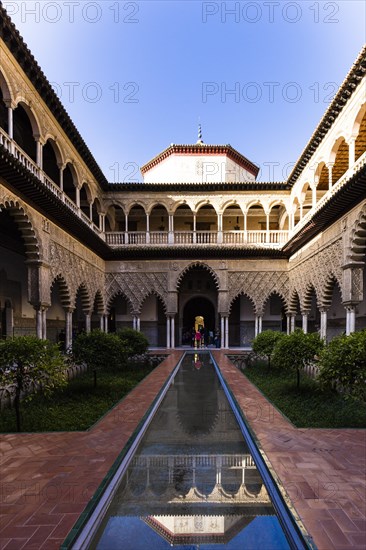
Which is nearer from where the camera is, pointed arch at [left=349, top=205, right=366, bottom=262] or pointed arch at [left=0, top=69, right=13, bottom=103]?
pointed arch at [left=0, top=69, right=13, bottom=103]

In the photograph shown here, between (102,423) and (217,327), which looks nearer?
(102,423)

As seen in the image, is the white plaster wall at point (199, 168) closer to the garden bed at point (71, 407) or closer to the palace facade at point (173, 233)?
the palace facade at point (173, 233)

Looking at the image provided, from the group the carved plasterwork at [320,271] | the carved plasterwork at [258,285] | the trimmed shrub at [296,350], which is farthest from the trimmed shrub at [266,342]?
the carved plasterwork at [258,285]

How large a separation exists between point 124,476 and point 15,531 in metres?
1.40

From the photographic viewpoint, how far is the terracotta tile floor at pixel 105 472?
3133mm

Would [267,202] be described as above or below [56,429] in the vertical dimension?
above

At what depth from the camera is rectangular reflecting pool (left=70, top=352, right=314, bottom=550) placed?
313cm

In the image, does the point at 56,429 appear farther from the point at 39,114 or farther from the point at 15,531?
the point at 39,114

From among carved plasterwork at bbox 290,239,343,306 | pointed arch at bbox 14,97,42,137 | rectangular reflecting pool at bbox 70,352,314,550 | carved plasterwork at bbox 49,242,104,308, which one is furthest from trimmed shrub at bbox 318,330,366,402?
pointed arch at bbox 14,97,42,137

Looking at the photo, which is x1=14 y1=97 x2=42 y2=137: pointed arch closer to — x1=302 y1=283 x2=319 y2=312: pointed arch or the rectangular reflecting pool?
the rectangular reflecting pool

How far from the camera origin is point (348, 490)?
3807mm

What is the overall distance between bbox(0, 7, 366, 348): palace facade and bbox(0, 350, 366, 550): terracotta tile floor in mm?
6235

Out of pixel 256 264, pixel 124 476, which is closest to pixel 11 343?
pixel 124 476

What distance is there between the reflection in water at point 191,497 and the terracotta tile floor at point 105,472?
307 mm
